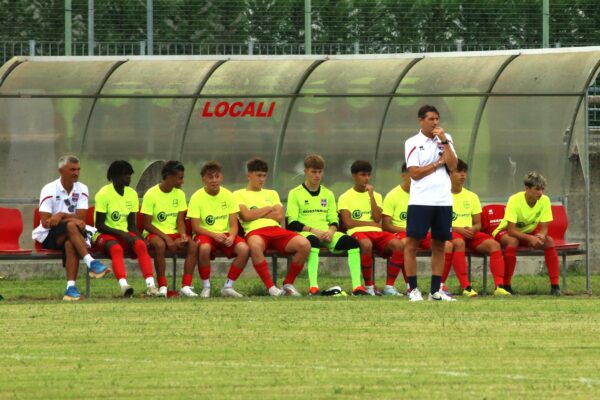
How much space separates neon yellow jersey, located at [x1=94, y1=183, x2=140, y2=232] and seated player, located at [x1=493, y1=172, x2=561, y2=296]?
144 inches

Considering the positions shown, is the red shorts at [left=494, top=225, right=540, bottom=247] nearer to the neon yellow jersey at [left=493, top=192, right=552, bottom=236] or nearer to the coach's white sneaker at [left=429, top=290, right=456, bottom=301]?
the neon yellow jersey at [left=493, top=192, right=552, bottom=236]

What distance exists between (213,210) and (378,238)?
165 cm

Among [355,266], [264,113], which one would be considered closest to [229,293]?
[355,266]

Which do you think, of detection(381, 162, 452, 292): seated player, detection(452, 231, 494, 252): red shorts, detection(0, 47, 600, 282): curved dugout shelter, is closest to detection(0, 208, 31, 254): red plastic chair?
detection(0, 47, 600, 282): curved dugout shelter

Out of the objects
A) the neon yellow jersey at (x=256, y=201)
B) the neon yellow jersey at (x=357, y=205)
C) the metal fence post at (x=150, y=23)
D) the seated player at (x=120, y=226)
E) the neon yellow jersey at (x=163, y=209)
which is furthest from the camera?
the metal fence post at (x=150, y=23)

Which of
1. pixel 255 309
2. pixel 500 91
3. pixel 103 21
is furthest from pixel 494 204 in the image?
pixel 103 21

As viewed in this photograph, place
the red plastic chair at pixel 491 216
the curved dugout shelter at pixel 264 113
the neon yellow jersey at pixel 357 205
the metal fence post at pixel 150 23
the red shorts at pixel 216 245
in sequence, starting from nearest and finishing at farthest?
the red shorts at pixel 216 245
the neon yellow jersey at pixel 357 205
the red plastic chair at pixel 491 216
the curved dugout shelter at pixel 264 113
the metal fence post at pixel 150 23

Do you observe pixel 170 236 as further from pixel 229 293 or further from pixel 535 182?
pixel 535 182

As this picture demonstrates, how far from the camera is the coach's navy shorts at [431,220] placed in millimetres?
12703

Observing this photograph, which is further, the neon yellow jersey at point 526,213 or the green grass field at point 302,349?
the neon yellow jersey at point 526,213

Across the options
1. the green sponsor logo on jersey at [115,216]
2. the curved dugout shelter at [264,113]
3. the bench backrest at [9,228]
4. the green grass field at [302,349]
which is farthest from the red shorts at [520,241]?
the bench backrest at [9,228]

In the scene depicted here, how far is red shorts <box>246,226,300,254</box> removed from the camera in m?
14.7

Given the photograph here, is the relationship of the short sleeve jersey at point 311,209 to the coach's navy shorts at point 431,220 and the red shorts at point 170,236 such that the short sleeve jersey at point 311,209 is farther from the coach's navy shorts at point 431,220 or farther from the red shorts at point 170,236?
the coach's navy shorts at point 431,220

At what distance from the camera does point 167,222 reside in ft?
48.8
